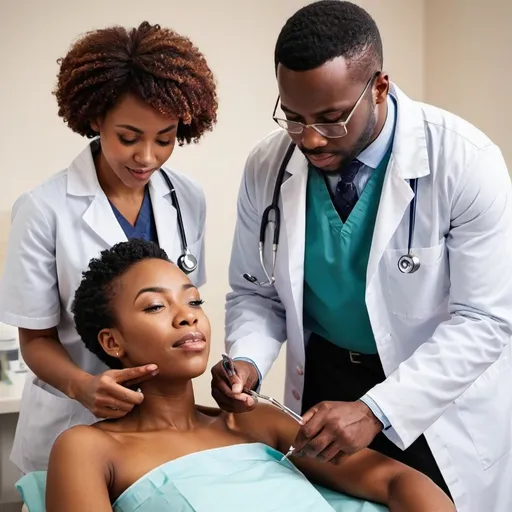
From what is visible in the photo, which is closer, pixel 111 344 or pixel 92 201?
pixel 111 344

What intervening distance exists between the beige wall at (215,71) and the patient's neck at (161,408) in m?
1.44

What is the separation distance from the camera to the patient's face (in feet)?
5.16

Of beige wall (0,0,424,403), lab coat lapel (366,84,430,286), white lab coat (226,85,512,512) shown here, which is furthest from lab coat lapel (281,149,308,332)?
beige wall (0,0,424,403)

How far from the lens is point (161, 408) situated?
5.35 ft

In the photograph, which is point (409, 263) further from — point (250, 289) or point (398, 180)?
point (250, 289)

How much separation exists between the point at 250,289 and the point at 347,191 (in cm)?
35

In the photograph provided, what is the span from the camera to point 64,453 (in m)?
1.44

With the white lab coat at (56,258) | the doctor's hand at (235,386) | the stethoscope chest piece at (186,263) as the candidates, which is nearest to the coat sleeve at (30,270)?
the white lab coat at (56,258)

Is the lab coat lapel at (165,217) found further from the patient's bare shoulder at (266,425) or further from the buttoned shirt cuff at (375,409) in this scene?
the buttoned shirt cuff at (375,409)

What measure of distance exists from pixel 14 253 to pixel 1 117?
4.63 feet

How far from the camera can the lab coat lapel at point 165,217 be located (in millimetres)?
1839

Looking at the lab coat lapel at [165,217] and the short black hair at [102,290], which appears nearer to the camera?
the short black hair at [102,290]

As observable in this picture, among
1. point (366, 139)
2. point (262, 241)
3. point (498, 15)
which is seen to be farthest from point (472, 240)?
point (498, 15)

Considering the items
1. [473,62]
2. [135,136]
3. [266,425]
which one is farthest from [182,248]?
[473,62]
